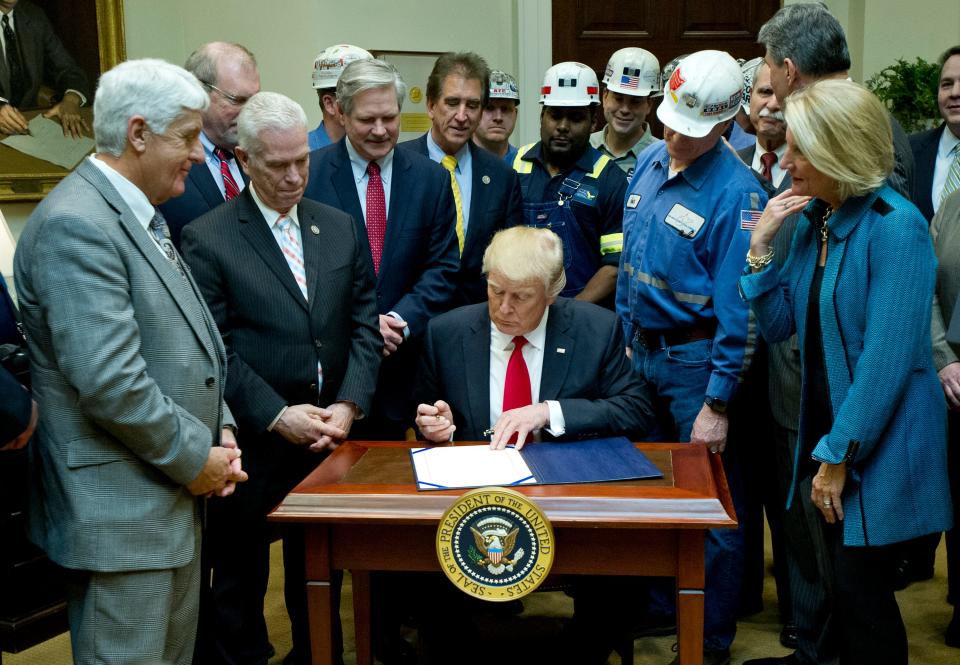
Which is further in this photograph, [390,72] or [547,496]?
[390,72]

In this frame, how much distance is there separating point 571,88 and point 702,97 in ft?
3.93

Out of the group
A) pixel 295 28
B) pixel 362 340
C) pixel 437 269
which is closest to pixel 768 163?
pixel 437 269

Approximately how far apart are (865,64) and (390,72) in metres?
4.63

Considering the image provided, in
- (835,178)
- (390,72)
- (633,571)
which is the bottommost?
(633,571)

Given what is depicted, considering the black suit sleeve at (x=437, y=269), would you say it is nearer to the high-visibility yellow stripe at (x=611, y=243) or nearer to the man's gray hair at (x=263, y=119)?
the high-visibility yellow stripe at (x=611, y=243)

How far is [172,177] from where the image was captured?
221cm

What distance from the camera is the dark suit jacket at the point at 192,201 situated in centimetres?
314

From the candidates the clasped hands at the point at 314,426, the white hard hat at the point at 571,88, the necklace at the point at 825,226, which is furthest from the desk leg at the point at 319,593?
the white hard hat at the point at 571,88

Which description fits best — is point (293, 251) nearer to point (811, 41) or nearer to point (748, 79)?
point (811, 41)

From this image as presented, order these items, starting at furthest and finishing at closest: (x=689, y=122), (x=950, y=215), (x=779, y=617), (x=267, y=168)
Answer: (x=779, y=617)
(x=950, y=215)
(x=689, y=122)
(x=267, y=168)

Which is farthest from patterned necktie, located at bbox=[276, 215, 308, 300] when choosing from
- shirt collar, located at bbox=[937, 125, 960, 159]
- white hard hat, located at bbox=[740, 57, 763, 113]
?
shirt collar, located at bbox=[937, 125, 960, 159]

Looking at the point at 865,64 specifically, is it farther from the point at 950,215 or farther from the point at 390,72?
the point at 390,72

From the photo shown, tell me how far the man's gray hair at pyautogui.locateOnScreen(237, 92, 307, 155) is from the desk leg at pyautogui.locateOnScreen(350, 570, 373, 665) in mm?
1177

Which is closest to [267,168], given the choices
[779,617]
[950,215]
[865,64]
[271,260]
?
[271,260]
